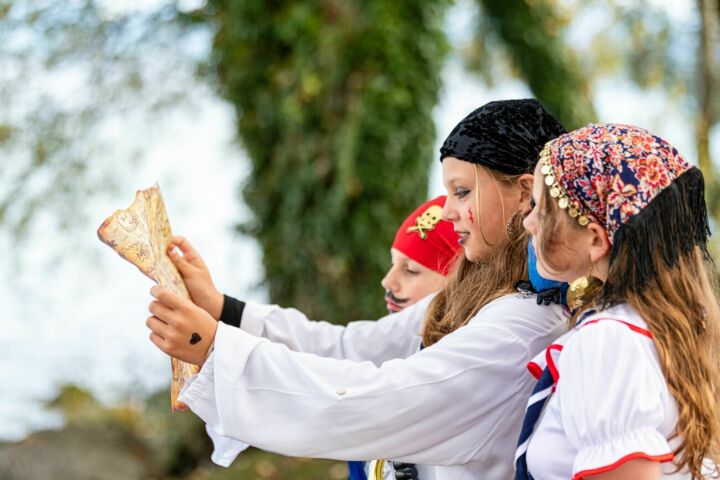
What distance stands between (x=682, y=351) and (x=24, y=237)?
7160 mm

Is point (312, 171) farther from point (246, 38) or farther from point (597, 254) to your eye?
point (597, 254)

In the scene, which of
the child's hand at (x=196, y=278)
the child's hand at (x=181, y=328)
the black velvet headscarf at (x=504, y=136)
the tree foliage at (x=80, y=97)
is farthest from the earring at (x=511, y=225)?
the tree foliage at (x=80, y=97)

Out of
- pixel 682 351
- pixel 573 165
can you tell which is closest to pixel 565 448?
pixel 682 351

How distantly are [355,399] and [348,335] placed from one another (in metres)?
0.93

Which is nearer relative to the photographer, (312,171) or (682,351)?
(682,351)

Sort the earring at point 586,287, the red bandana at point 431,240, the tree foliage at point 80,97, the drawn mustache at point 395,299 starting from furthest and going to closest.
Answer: the tree foliage at point 80,97 → the drawn mustache at point 395,299 → the red bandana at point 431,240 → the earring at point 586,287

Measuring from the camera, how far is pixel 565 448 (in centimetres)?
162

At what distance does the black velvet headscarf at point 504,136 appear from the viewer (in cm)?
201

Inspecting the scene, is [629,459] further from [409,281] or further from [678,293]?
[409,281]

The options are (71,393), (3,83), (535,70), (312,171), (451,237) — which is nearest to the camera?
(451,237)

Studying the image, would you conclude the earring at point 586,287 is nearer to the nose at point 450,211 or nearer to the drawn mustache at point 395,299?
the nose at point 450,211

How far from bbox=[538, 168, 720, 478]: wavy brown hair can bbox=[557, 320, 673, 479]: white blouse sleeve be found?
0.05m

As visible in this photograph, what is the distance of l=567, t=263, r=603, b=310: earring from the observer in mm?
1709

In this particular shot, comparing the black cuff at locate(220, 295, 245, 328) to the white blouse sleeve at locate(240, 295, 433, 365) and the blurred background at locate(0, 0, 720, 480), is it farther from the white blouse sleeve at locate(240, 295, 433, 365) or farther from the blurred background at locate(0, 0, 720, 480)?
the blurred background at locate(0, 0, 720, 480)
